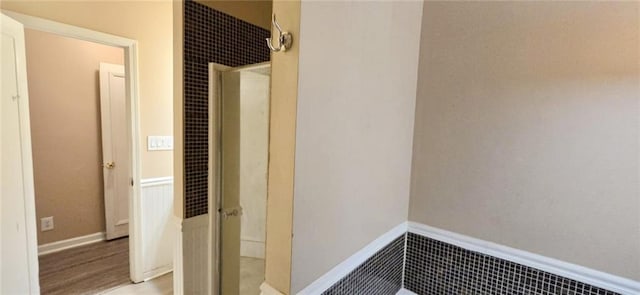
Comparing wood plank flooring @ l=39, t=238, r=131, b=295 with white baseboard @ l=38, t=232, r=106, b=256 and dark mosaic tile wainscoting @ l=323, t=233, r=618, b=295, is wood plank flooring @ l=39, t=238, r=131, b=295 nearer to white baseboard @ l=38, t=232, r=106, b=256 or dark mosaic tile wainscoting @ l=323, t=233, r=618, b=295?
white baseboard @ l=38, t=232, r=106, b=256

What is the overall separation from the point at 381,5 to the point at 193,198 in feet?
4.78

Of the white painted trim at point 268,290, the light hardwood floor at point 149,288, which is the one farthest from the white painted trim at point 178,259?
the white painted trim at point 268,290

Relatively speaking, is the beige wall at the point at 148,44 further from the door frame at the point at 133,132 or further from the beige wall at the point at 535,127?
the beige wall at the point at 535,127

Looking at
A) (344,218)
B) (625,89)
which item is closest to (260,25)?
(344,218)

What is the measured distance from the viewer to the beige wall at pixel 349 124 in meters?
0.81

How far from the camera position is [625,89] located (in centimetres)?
97

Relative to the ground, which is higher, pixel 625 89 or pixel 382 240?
pixel 625 89

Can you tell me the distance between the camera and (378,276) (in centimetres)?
128

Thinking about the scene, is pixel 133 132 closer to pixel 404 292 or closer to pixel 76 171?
pixel 76 171

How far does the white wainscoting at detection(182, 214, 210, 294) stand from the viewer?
1.69 meters

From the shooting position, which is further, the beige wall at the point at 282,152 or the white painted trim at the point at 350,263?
the white painted trim at the point at 350,263

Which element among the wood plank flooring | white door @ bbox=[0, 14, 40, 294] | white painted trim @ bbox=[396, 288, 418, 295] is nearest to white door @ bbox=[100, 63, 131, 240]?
the wood plank flooring

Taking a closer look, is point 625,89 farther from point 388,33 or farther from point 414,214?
point 414,214

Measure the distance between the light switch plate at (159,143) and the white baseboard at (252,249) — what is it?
4.04ft
